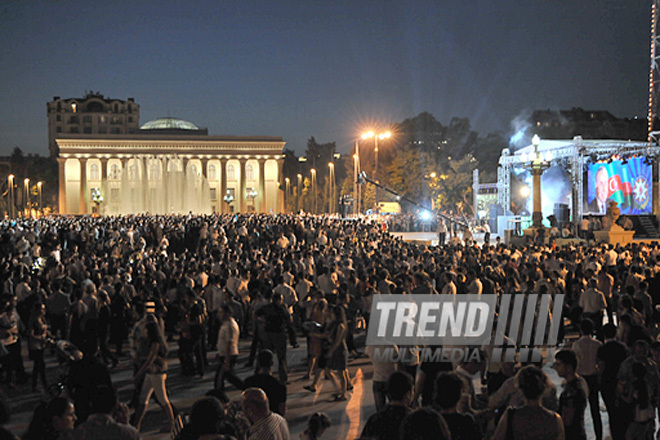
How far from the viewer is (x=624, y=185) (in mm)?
36531

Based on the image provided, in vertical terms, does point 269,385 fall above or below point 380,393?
above

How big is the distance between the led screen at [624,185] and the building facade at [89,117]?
124 meters

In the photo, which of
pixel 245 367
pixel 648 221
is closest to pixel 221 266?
pixel 245 367

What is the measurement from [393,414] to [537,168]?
28989mm

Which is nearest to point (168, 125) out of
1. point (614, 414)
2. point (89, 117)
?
point (89, 117)

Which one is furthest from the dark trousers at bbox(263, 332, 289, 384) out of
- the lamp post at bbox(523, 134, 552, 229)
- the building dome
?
the building dome

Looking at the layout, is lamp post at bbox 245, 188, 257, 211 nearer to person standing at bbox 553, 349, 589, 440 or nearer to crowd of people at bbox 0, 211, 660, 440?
crowd of people at bbox 0, 211, 660, 440

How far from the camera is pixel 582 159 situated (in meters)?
35.2

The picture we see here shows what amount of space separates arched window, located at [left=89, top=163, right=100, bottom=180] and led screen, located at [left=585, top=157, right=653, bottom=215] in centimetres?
8788

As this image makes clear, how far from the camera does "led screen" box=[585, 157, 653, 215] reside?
119 feet

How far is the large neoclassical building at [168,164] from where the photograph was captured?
337ft

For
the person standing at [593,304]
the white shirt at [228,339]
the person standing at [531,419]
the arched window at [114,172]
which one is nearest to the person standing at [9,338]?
the white shirt at [228,339]

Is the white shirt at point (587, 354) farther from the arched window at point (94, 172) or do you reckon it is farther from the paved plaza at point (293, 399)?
the arched window at point (94, 172)

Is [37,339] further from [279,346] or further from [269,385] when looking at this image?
[269,385]
